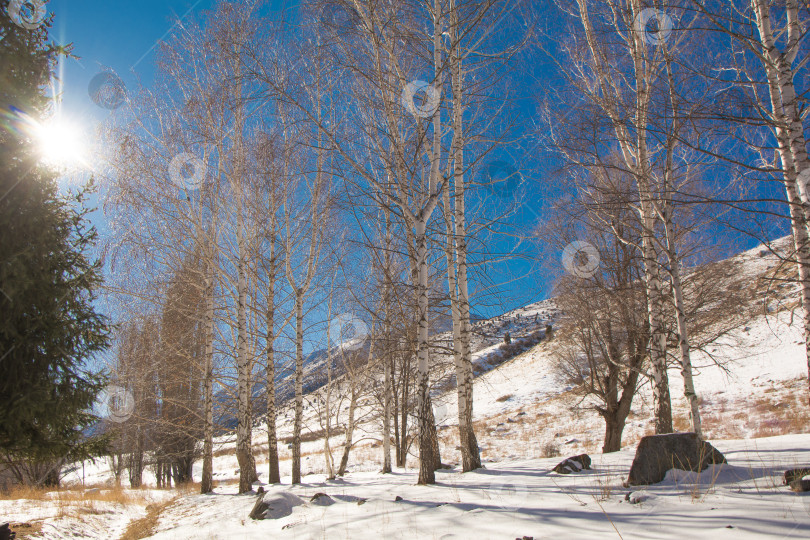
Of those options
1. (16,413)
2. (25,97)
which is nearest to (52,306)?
(16,413)

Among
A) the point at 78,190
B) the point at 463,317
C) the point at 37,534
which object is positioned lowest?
the point at 37,534

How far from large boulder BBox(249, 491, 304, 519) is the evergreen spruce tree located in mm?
2529

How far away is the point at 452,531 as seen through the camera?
3502 mm

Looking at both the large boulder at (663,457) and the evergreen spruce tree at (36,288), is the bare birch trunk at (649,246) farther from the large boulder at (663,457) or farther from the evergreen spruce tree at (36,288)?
the evergreen spruce tree at (36,288)

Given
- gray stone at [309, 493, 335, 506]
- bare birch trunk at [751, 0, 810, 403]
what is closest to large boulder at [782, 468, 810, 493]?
bare birch trunk at [751, 0, 810, 403]

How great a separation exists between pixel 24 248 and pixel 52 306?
786mm

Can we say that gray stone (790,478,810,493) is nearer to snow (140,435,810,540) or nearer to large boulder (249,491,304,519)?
snow (140,435,810,540)

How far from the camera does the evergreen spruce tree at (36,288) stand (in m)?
5.21

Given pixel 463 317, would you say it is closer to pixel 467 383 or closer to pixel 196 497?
pixel 467 383

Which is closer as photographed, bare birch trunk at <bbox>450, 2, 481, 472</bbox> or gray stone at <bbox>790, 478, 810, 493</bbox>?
gray stone at <bbox>790, 478, 810, 493</bbox>

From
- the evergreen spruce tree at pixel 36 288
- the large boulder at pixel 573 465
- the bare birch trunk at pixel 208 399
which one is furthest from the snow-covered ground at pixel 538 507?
the evergreen spruce tree at pixel 36 288

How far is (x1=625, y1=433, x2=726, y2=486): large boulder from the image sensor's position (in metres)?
4.46

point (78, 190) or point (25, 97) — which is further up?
point (25, 97)

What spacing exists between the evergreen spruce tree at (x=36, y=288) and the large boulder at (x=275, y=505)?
253cm
